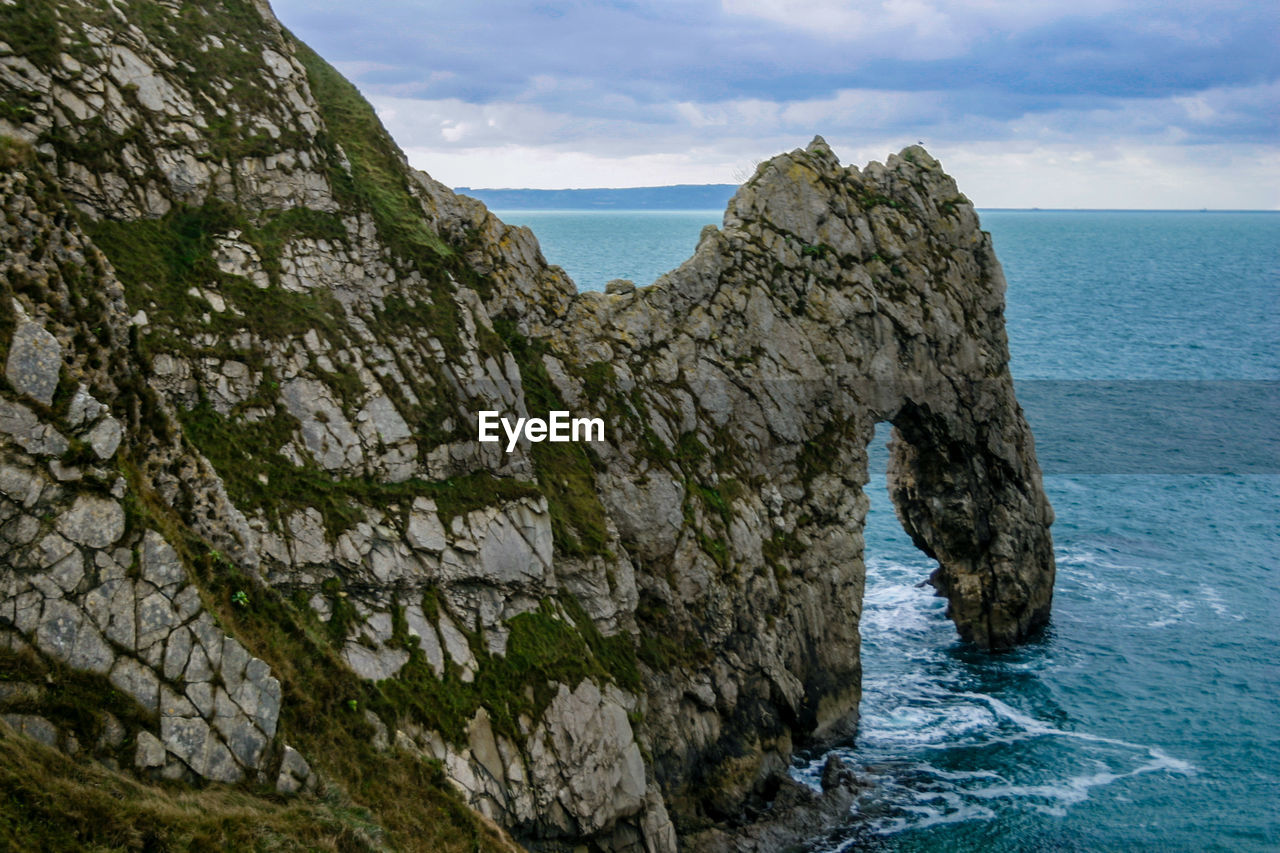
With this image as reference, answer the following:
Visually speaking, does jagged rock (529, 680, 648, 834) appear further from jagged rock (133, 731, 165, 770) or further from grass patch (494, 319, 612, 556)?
jagged rock (133, 731, 165, 770)

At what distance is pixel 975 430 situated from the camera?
50688 millimetres

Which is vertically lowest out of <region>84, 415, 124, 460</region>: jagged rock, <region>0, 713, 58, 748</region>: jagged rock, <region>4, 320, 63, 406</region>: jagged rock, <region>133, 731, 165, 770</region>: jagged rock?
<region>133, 731, 165, 770</region>: jagged rock

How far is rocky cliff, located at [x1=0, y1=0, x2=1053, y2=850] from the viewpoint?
19.1 m

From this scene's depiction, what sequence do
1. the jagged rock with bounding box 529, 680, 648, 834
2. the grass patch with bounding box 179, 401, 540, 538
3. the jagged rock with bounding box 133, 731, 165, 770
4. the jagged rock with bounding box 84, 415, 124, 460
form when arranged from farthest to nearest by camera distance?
the jagged rock with bounding box 529, 680, 648, 834 → the grass patch with bounding box 179, 401, 540, 538 → the jagged rock with bounding box 84, 415, 124, 460 → the jagged rock with bounding box 133, 731, 165, 770

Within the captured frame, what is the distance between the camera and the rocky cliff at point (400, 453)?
19.1 metres

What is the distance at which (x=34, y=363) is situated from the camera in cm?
1897

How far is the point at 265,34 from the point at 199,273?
1155 cm

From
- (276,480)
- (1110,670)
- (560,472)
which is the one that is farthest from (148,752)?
(1110,670)

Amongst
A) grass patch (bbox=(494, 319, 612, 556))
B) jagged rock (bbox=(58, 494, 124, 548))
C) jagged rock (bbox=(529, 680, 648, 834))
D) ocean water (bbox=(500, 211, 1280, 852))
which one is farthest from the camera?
ocean water (bbox=(500, 211, 1280, 852))

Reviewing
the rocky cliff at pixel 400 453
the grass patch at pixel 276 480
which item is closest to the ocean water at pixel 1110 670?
the rocky cliff at pixel 400 453

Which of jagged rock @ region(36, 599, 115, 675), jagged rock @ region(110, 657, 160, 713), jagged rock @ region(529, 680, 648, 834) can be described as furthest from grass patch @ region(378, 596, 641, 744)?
jagged rock @ region(36, 599, 115, 675)

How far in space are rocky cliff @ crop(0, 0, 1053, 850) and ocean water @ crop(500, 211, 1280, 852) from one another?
4382 mm

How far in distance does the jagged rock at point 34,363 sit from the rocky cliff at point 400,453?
6cm

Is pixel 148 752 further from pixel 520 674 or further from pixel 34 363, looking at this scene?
pixel 520 674
